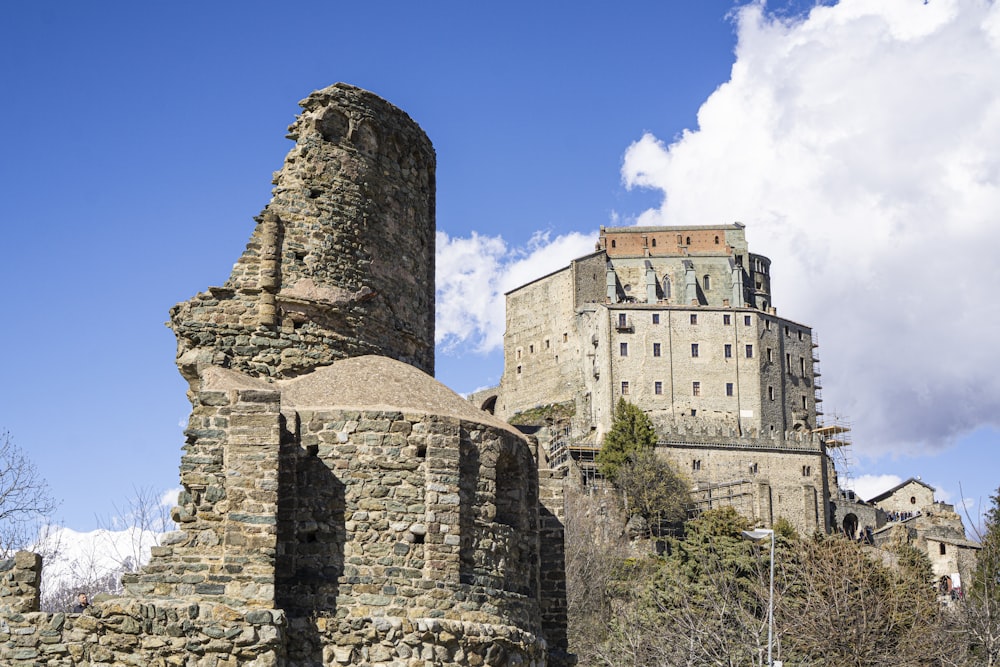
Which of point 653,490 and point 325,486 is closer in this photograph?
Result: point 325,486

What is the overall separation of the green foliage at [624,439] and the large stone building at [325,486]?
51.5 metres

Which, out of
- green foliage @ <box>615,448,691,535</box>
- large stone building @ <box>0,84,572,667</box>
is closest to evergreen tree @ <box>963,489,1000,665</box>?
large stone building @ <box>0,84,572,667</box>

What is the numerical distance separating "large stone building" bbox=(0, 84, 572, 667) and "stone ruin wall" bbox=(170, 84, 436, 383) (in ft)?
0.09

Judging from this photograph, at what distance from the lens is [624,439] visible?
71.5m

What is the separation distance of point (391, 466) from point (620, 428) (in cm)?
5863

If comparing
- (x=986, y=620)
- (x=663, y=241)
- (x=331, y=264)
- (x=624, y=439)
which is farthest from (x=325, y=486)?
(x=663, y=241)

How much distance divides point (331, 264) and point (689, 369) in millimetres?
68921

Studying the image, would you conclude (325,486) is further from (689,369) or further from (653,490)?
(689,369)

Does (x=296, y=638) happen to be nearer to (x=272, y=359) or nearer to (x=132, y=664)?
(x=132, y=664)

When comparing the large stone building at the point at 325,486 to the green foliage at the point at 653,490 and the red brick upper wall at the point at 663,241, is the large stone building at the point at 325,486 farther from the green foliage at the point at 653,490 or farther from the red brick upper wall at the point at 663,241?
the red brick upper wall at the point at 663,241

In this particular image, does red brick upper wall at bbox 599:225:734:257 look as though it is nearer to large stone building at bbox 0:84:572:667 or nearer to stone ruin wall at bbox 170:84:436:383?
stone ruin wall at bbox 170:84:436:383

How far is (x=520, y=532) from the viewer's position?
15.9m

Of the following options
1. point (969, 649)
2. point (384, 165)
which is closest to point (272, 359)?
point (384, 165)

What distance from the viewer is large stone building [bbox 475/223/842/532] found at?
77.2m
